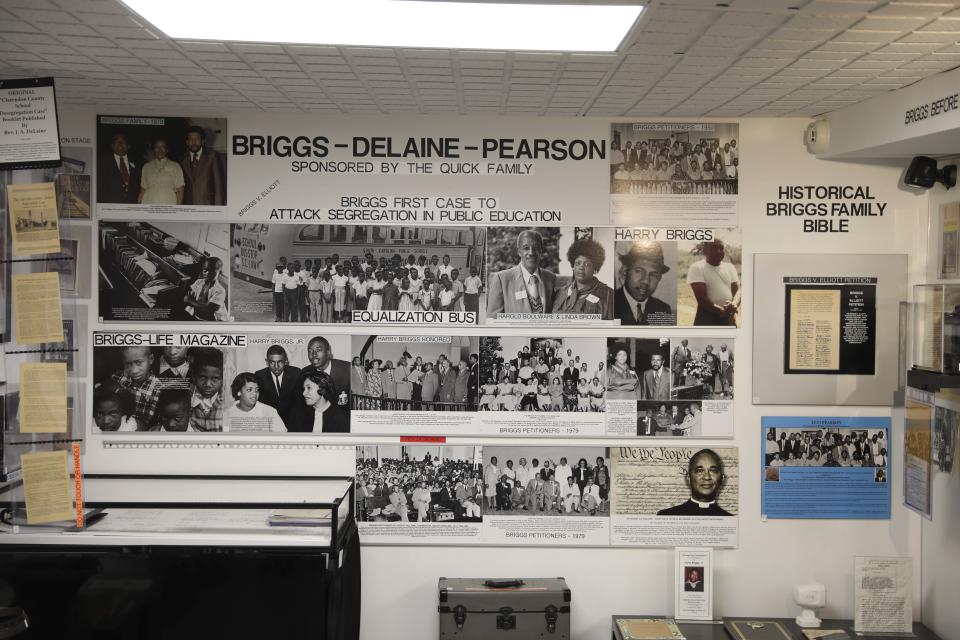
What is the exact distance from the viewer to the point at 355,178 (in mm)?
3756

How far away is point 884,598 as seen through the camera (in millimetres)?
3605

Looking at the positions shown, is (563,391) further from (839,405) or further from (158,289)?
(158,289)

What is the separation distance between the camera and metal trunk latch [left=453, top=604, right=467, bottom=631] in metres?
3.54

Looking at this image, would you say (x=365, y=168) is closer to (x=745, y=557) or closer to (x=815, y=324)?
(x=815, y=324)

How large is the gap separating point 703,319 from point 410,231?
1.42m

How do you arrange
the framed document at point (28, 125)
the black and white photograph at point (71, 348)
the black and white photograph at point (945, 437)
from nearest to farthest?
the framed document at point (28, 125), the black and white photograph at point (71, 348), the black and white photograph at point (945, 437)

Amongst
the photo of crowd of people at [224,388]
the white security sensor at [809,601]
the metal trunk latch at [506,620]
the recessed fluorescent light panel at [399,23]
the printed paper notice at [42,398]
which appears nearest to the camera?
the recessed fluorescent light panel at [399,23]

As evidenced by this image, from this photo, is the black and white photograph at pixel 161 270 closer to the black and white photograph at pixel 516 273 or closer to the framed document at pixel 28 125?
the framed document at pixel 28 125

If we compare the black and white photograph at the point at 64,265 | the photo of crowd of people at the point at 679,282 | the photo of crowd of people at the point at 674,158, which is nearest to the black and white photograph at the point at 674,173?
the photo of crowd of people at the point at 674,158

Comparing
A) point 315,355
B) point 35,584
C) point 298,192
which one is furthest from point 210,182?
point 35,584

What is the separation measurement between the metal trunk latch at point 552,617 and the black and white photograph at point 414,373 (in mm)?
939

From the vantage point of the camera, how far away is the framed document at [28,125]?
288 cm

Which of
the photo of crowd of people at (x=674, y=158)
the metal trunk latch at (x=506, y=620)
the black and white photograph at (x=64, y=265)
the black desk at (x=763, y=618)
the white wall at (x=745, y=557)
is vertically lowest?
the black desk at (x=763, y=618)

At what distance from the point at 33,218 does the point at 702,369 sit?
9.34 feet
